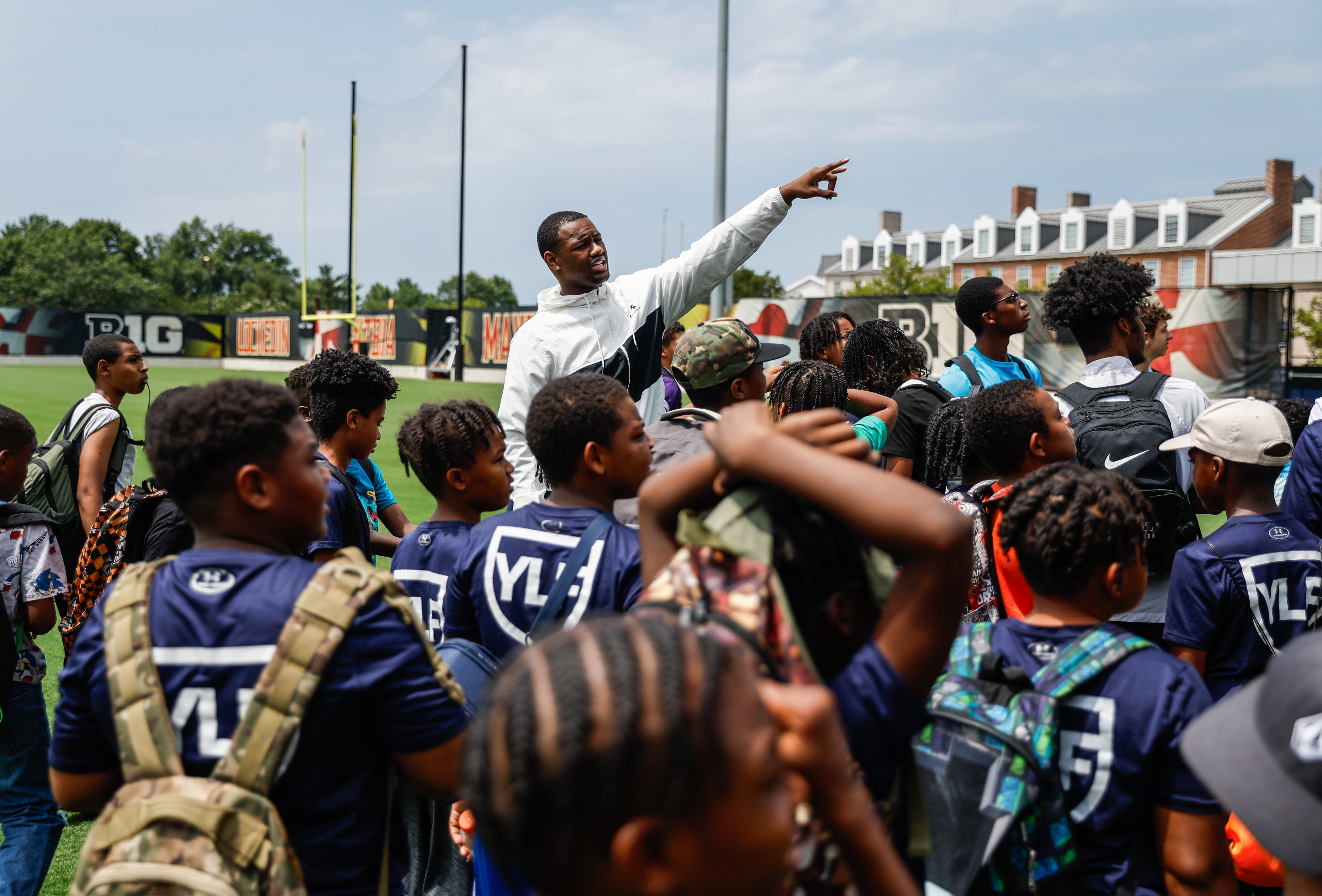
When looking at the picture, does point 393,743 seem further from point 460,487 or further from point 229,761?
point 460,487

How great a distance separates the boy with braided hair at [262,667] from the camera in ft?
6.05

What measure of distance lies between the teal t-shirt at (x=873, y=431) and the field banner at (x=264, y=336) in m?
48.9

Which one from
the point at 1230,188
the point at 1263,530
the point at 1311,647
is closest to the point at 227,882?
the point at 1311,647

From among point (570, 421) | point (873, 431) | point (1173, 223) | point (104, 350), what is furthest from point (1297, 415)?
point (1173, 223)

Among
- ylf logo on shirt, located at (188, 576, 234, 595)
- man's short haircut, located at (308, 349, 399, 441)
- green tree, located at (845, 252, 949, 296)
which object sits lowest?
ylf logo on shirt, located at (188, 576, 234, 595)

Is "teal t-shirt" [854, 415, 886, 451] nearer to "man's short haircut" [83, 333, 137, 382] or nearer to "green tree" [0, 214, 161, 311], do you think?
"man's short haircut" [83, 333, 137, 382]

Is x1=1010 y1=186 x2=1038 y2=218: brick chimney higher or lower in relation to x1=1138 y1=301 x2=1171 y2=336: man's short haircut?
higher

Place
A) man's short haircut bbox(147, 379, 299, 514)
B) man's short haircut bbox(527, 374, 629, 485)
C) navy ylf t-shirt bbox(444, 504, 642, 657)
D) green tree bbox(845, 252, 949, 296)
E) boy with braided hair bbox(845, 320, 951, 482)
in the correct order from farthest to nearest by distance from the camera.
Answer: green tree bbox(845, 252, 949, 296) < boy with braided hair bbox(845, 320, 951, 482) < man's short haircut bbox(527, 374, 629, 485) < navy ylf t-shirt bbox(444, 504, 642, 657) < man's short haircut bbox(147, 379, 299, 514)

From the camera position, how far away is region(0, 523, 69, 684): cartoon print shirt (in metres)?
3.72

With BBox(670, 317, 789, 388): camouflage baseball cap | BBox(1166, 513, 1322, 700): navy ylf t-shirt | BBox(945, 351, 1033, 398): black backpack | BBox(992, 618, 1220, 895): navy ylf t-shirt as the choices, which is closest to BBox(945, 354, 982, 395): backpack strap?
BBox(945, 351, 1033, 398): black backpack

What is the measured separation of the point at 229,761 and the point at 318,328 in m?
50.1

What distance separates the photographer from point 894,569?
1589 mm

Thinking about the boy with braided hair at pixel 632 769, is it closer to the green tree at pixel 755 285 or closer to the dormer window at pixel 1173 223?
the green tree at pixel 755 285

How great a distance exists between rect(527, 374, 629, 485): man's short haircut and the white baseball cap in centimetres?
191
